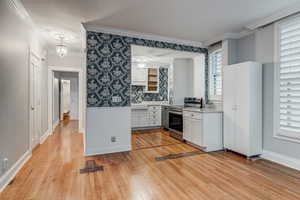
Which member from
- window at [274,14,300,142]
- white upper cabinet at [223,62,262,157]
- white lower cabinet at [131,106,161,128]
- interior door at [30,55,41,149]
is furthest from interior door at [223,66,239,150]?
interior door at [30,55,41,149]

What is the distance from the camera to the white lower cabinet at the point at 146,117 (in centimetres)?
571

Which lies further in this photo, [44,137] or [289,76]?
[44,137]

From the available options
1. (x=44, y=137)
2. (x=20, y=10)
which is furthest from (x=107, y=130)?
(x=20, y=10)

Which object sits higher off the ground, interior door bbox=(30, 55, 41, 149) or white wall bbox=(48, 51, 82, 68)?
white wall bbox=(48, 51, 82, 68)

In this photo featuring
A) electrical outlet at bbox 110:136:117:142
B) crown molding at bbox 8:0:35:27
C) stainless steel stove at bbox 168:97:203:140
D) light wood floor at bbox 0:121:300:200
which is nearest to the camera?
light wood floor at bbox 0:121:300:200

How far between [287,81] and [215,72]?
185 centimetres

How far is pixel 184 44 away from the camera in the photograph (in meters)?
4.36

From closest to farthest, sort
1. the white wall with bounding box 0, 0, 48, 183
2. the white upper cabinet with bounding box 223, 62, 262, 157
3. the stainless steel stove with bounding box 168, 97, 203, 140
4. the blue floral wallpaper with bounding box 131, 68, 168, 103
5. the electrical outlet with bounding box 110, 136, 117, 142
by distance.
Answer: the white wall with bounding box 0, 0, 48, 183, the white upper cabinet with bounding box 223, 62, 262, 157, the electrical outlet with bounding box 110, 136, 117, 142, the stainless steel stove with bounding box 168, 97, 203, 140, the blue floral wallpaper with bounding box 131, 68, 168, 103

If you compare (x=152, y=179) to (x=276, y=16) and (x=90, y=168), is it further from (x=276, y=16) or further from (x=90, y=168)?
(x=276, y=16)

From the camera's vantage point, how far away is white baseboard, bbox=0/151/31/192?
215 cm

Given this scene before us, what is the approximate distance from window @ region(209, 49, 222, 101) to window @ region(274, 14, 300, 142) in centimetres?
146

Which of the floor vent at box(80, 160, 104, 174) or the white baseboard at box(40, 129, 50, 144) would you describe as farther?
the white baseboard at box(40, 129, 50, 144)

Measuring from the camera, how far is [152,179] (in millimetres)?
2434

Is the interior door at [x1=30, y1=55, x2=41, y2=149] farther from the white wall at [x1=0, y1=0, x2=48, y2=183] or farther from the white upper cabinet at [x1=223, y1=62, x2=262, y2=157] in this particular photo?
the white upper cabinet at [x1=223, y1=62, x2=262, y2=157]
